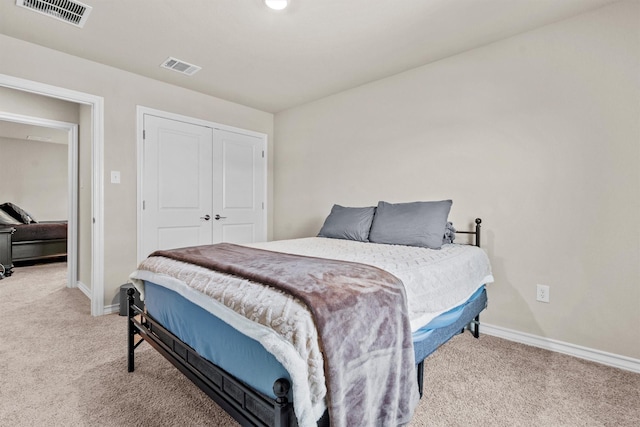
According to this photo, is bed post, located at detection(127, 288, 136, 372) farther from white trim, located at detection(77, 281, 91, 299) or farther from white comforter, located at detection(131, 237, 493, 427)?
white trim, located at detection(77, 281, 91, 299)

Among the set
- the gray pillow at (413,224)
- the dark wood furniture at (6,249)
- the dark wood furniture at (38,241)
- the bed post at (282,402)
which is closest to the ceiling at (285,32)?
the gray pillow at (413,224)

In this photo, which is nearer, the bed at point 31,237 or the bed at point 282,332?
the bed at point 282,332

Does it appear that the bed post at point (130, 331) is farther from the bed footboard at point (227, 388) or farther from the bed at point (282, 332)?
the bed footboard at point (227, 388)

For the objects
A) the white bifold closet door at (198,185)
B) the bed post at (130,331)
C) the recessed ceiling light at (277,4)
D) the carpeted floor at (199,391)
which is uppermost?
the recessed ceiling light at (277,4)

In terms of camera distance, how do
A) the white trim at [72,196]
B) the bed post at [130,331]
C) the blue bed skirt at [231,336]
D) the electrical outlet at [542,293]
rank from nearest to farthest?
the blue bed skirt at [231,336] → the bed post at [130,331] → the electrical outlet at [542,293] → the white trim at [72,196]

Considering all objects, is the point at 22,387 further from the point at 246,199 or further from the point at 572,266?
the point at 572,266

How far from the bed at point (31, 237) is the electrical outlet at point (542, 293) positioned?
7018 millimetres

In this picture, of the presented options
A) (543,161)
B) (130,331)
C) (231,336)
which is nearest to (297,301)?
(231,336)

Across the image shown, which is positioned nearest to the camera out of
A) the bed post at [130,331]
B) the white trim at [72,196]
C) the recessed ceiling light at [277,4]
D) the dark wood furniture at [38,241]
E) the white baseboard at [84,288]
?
the bed post at [130,331]

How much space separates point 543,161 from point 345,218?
1670 millimetres

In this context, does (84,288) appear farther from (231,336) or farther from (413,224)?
(413,224)

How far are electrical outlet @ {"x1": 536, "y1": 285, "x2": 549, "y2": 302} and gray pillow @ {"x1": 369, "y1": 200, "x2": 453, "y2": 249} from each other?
2.69 ft

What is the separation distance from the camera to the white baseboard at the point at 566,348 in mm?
2070

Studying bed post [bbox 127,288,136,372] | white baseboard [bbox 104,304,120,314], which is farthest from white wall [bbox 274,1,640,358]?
white baseboard [bbox 104,304,120,314]
